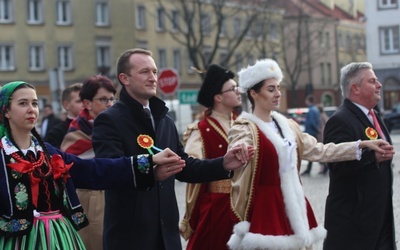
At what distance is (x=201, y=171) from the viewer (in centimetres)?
563

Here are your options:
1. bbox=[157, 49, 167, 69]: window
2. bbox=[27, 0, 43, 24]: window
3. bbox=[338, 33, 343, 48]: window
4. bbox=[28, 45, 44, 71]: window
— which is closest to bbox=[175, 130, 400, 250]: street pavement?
bbox=[28, 45, 44, 71]: window

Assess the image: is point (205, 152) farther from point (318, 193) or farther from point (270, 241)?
point (318, 193)

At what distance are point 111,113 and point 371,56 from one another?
54.4 metres

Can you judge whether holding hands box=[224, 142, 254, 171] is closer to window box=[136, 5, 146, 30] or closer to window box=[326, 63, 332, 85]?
window box=[136, 5, 146, 30]

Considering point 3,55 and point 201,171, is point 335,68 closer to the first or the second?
point 3,55

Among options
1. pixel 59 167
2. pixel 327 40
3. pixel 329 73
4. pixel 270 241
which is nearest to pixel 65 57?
pixel 327 40

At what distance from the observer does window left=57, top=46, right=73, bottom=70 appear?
54938 millimetres

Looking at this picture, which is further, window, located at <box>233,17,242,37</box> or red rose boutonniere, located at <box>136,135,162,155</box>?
window, located at <box>233,17,242,37</box>

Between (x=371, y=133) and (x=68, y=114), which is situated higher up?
(x=68, y=114)

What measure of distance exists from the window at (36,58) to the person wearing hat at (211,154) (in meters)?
46.8

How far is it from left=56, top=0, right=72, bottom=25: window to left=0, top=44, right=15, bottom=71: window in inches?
144

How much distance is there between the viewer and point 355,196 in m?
7.02

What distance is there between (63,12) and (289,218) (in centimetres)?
5015

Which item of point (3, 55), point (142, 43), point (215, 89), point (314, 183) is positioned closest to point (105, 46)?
point (142, 43)
